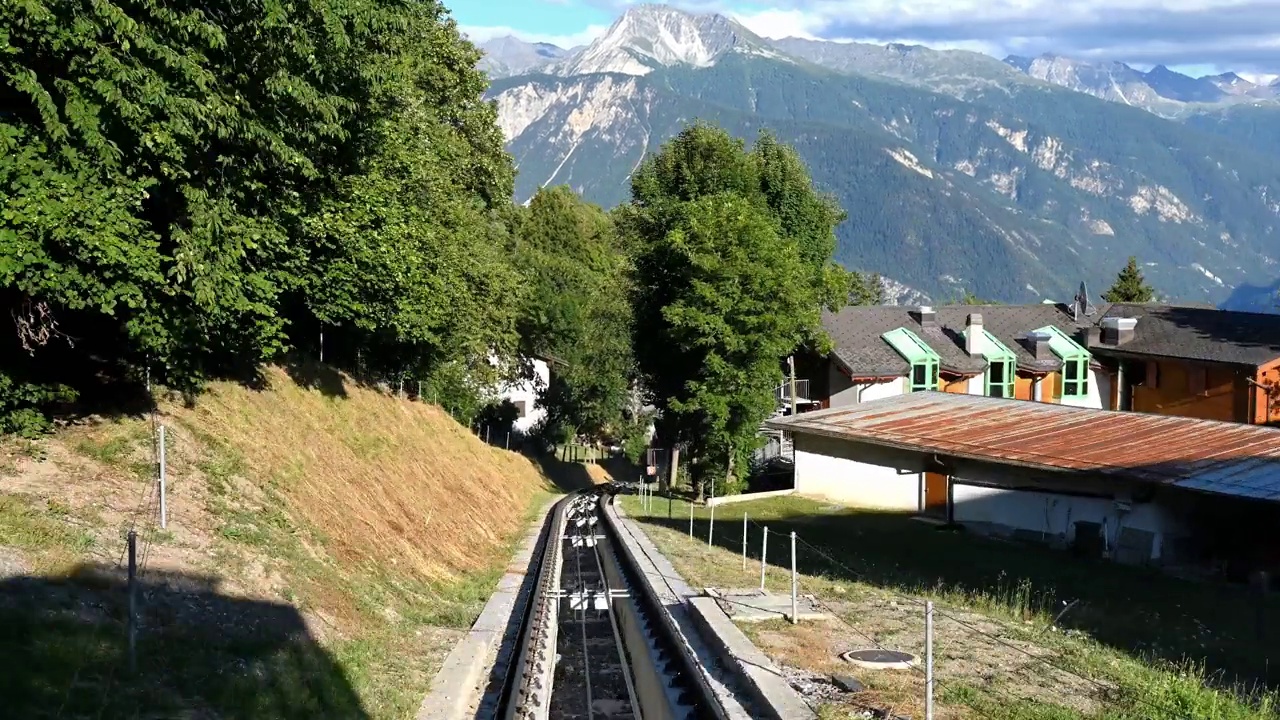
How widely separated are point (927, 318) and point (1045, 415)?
1082 inches

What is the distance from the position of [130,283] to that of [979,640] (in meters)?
11.1

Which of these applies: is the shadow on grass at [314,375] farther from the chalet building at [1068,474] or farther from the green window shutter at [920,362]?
the green window shutter at [920,362]

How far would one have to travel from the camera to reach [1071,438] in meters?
28.4

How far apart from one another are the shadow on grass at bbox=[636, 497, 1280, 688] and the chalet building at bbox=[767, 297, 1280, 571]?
4.03 ft

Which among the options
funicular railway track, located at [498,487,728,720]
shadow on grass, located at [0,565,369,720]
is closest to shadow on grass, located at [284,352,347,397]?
funicular railway track, located at [498,487,728,720]

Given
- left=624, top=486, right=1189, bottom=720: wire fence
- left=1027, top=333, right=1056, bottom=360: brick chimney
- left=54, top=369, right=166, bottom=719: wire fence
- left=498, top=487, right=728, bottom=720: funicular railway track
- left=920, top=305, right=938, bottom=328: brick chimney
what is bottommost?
left=498, top=487, right=728, bottom=720: funicular railway track

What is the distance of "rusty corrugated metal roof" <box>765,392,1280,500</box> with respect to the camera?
73.8 feet

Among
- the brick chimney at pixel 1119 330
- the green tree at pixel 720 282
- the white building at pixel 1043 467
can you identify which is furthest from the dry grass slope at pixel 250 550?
the brick chimney at pixel 1119 330

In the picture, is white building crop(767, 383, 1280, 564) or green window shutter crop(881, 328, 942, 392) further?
green window shutter crop(881, 328, 942, 392)

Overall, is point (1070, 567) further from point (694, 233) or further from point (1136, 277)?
point (1136, 277)

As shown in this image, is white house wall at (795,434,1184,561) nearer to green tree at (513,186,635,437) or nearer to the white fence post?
the white fence post

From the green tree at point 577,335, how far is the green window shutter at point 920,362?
13.5 meters

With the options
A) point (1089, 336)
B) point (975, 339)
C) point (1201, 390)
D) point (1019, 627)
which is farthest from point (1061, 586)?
point (1089, 336)

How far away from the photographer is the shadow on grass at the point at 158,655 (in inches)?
357
